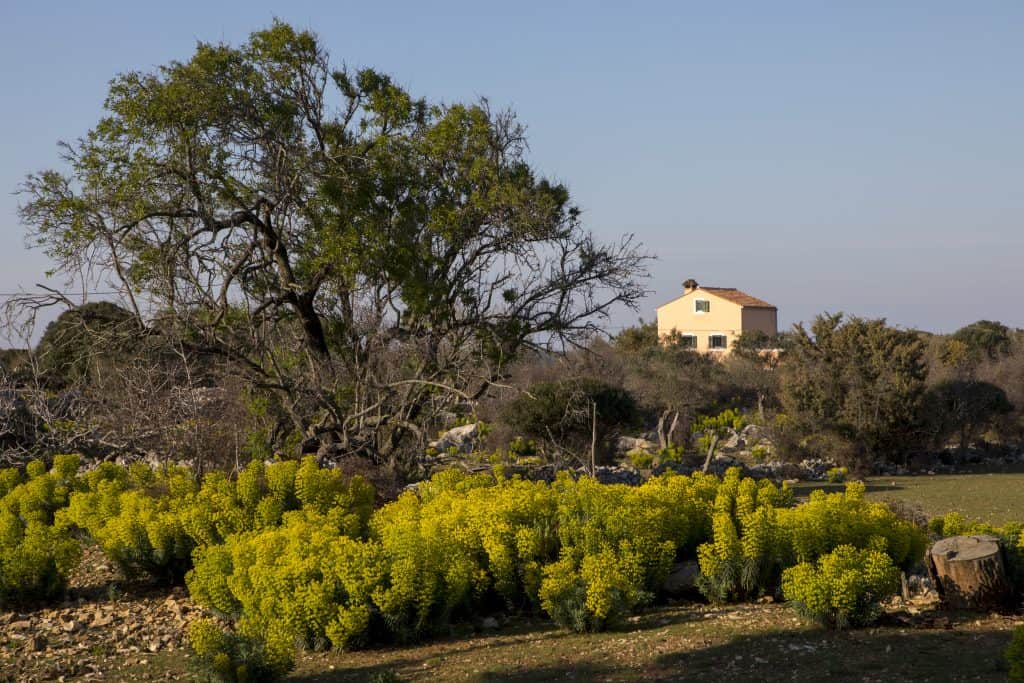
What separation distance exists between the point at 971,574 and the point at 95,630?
6001 millimetres

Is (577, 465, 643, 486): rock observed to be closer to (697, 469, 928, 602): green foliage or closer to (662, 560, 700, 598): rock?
(662, 560, 700, 598): rock

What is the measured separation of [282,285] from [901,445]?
44.5 feet

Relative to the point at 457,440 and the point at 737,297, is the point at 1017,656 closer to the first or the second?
the point at 457,440

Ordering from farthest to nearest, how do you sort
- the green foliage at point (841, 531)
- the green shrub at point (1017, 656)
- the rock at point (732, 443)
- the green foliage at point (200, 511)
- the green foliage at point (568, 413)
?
the rock at point (732, 443) < the green foliage at point (568, 413) < the green foliage at point (200, 511) < the green foliage at point (841, 531) < the green shrub at point (1017, 656)

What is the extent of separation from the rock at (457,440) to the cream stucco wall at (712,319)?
38210 mm

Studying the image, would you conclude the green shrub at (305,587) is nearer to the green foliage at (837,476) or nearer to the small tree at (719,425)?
the green foliage at (837,476)

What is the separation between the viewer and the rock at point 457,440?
21295 millimetres

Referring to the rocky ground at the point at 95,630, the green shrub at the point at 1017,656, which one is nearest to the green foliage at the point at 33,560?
the rocky ground at the point at 95,630

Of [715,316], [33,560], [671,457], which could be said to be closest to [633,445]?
[671,457]

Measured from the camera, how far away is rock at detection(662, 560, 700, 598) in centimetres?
768

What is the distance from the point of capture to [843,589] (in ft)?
20.7

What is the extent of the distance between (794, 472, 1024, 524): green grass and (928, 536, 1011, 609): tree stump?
245 inches

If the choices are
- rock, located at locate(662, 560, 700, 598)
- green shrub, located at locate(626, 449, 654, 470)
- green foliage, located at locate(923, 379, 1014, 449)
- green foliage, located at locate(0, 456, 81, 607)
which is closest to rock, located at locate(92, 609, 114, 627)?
green foliage, located at locate(0, 456, 81, 607)

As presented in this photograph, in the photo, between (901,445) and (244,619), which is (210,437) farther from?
(901,445)
